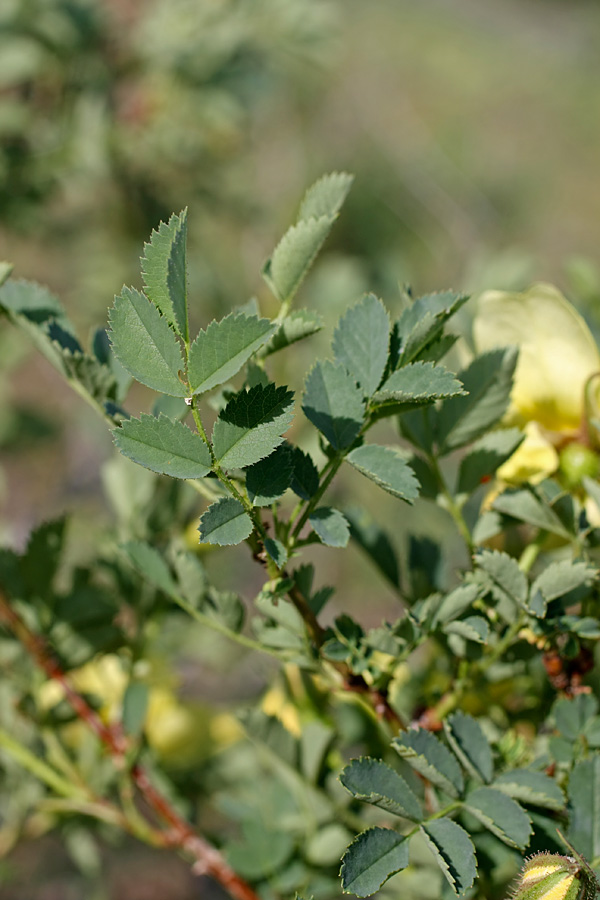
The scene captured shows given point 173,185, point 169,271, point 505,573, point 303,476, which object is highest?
point 173,185

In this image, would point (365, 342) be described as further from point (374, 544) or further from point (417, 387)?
point (374, 544)

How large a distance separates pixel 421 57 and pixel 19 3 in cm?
592

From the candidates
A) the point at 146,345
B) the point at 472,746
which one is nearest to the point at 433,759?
the point at 472,746

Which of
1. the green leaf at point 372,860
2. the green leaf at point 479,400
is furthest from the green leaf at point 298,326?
the green leaf at point 372,860

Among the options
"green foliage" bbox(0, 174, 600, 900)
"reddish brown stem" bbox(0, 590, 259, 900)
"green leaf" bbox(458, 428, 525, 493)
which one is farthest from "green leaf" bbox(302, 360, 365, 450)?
"reddish brown stem" bbox(0, 590, 259, 900)

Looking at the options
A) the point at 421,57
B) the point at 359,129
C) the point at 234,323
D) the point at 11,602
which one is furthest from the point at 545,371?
the point at 421,57

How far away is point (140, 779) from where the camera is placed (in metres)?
0.54

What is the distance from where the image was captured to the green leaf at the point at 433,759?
35 centimetres

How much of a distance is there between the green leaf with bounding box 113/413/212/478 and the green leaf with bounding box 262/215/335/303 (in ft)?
0.33

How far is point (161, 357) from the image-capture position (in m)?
0.32

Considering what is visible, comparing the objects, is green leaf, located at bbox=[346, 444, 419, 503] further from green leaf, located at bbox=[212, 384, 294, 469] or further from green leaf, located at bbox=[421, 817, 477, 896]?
green leaf, located at bbox=[421, 817, 477, 896]

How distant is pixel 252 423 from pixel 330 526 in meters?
0.06

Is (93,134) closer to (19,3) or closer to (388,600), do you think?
(19,3)

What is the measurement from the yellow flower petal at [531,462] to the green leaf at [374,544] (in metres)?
0.08
